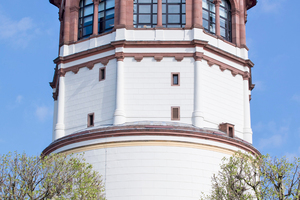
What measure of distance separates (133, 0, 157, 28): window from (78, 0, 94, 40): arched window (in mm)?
3730

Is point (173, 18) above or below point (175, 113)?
above

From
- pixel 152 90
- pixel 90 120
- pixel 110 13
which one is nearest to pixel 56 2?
pixel 110 13

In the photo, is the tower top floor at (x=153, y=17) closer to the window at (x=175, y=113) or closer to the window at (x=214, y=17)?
the window at (x=214, y=17)

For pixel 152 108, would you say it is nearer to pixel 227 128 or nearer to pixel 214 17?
pixel 227 128

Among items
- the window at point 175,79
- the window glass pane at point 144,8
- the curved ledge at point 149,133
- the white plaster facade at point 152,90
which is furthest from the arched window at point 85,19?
the curved ledge at point 149,133

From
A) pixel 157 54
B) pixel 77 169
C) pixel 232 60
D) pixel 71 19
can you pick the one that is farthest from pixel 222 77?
pixel 77 169

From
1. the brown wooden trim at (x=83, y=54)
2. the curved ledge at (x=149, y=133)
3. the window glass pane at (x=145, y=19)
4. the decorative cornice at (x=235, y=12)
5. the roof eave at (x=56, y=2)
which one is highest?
the roof eave at (x=56, y=2)

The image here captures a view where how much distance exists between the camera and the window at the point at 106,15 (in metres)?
52.7

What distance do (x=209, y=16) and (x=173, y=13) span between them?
2994mm

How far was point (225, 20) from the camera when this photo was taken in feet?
180

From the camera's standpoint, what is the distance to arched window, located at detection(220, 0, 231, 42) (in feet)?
178

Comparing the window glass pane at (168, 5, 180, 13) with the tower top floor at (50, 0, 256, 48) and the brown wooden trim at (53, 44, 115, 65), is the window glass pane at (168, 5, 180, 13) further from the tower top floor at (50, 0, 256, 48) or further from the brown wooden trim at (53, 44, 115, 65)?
the brown wooden trim at (53, 44, 115, 65)

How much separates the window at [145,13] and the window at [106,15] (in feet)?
5.85

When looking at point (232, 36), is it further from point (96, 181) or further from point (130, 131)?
point (96, 181)
